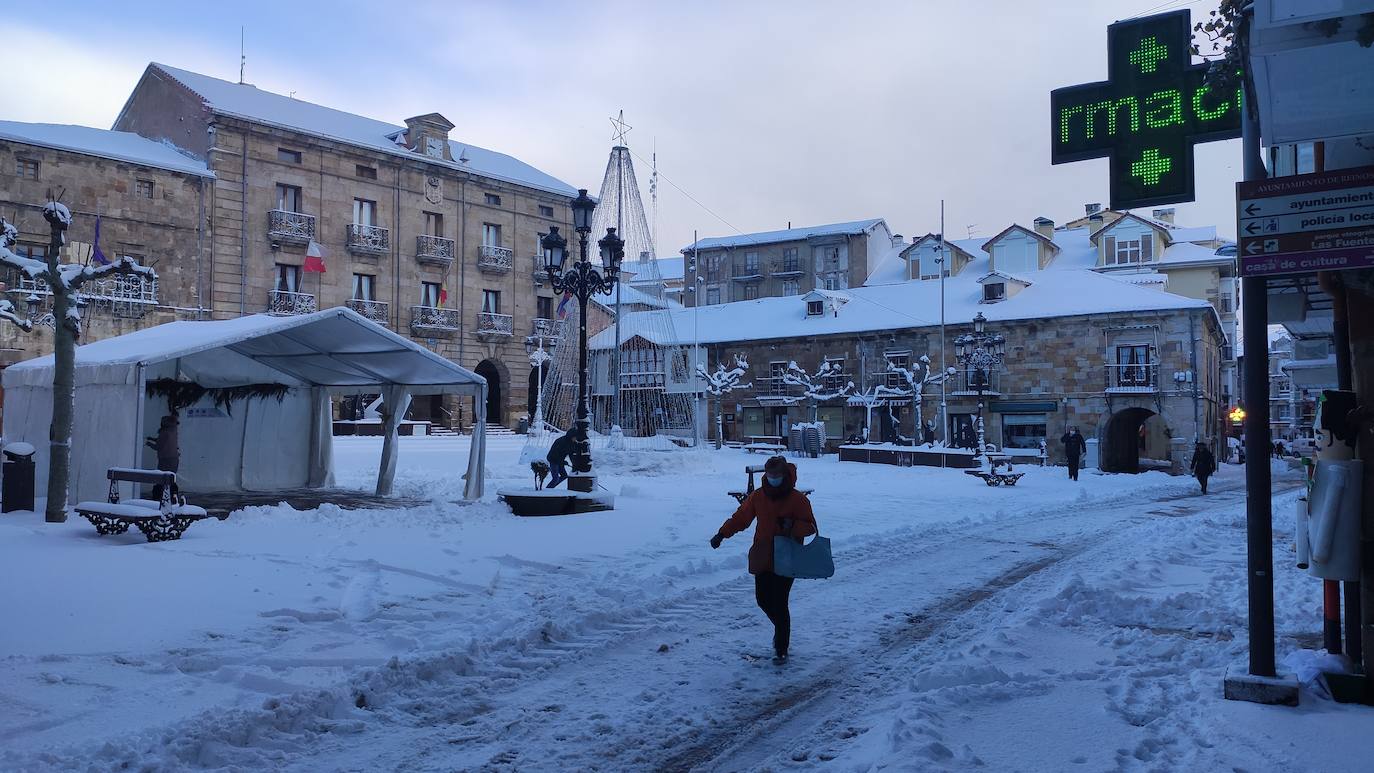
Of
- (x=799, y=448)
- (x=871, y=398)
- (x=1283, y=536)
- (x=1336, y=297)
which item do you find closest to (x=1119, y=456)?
(x=871, y=398)

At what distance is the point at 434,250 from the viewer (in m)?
38.1

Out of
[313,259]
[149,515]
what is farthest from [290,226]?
[149,515]

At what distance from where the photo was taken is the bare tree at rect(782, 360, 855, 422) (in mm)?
42719

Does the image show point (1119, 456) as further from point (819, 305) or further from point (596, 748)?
point (596, 748)

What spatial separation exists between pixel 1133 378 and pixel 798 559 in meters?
34.6

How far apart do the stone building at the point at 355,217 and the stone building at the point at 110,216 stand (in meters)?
0.10

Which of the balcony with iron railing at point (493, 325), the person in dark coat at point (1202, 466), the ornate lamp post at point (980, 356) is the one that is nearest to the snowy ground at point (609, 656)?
the person in dark coat at point (1202, 466)

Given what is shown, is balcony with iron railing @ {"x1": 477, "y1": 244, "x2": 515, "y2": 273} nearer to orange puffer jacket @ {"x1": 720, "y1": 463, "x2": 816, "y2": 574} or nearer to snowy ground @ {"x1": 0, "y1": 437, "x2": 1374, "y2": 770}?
snowy ground @ {"x1": 0, "y1": 437, "x2": 1374, "y2": 770}

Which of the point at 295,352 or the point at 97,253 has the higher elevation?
the point at 97,253

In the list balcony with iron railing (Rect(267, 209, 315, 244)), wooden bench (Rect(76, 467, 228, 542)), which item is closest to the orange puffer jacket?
wooden bench (Rect(76, 467, 228, 542))

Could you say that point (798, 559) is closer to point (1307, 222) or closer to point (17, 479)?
point (1307, 222)

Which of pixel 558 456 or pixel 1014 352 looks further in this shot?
pixel 1014 352

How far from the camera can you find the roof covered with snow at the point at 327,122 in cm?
3325

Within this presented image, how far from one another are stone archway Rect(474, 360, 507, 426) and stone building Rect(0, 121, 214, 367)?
1211cm
